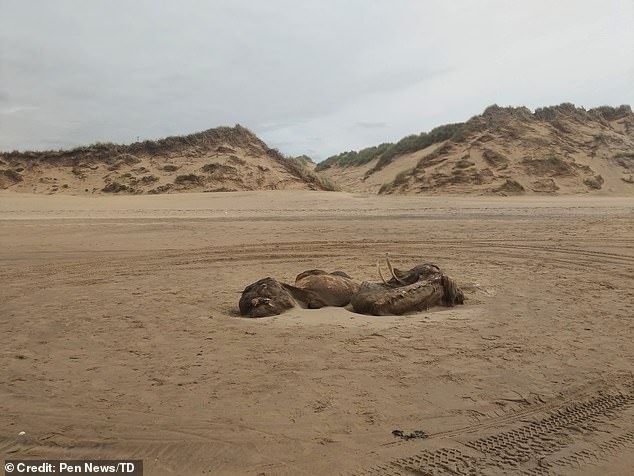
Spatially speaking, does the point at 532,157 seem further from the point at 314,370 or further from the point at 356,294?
the point at 314,370

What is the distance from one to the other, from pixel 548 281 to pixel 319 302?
3491 millimetres

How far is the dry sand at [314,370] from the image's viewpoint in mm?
2895

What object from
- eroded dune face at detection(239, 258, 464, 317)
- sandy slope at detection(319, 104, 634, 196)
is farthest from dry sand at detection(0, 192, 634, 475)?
sandy slope at detection(319, 104, 634, 196)

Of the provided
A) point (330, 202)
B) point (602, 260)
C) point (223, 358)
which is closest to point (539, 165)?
point (330, 202)

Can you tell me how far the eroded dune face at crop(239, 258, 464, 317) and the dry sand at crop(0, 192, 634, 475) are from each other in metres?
0.24

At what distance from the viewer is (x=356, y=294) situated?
5.81 meters

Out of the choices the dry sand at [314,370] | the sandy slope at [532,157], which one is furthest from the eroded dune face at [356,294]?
the sandy slope at [532,157]

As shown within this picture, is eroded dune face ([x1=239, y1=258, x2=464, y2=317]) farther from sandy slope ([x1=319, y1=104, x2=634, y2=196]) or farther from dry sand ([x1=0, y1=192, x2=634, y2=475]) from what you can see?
sandy slope ([x1=319, y1=104, x2=634, y2=196])

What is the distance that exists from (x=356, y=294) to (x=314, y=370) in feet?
6.28

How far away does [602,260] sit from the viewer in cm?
864

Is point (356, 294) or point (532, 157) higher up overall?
point (532, 157)

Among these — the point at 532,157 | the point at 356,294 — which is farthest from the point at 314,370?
the point at 532,157

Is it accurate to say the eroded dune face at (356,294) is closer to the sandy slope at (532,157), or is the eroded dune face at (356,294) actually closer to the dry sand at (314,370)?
the dry sand at (314,370)

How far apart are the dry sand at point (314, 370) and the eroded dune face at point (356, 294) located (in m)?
0.24
